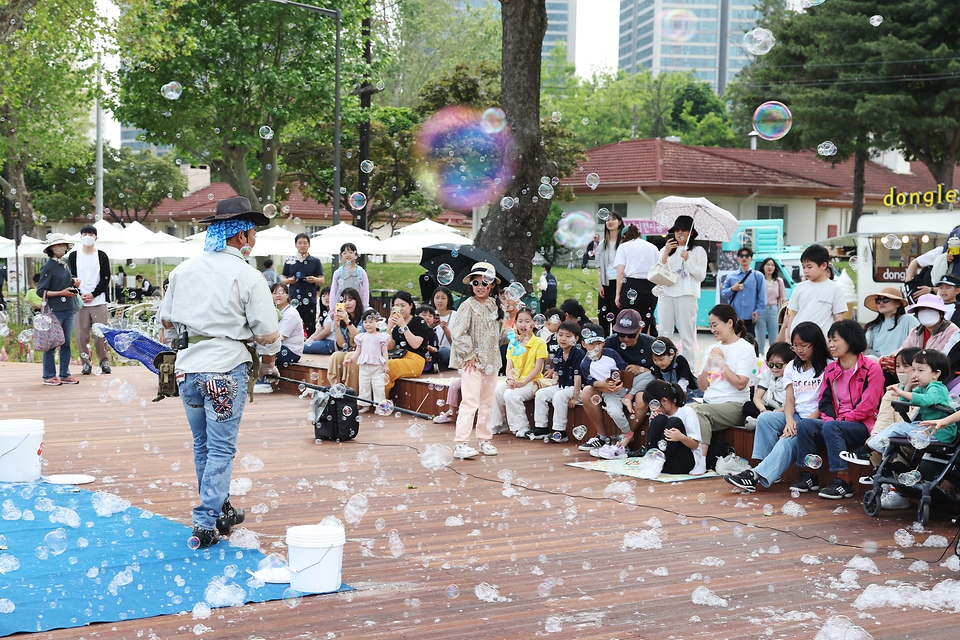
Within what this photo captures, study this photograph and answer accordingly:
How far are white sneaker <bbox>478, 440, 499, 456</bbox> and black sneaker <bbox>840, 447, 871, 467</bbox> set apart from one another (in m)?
2.94

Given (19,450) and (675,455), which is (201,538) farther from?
(675,455)

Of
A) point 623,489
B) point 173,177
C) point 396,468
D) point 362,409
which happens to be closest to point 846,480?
point 623,489

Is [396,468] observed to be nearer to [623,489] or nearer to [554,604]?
[623,489]

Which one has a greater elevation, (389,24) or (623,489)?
(389,24)

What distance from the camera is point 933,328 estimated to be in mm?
7414

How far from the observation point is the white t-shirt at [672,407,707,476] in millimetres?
8172

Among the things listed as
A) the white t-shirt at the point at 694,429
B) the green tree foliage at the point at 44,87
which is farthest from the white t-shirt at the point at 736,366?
the green tree foliage at the point at 44,87

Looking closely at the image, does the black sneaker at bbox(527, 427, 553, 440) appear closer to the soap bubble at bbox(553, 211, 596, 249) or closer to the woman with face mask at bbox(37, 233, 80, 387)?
the soap bubble at bbox(553, 211, 596, 249)

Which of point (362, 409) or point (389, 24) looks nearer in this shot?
point (362, 409)

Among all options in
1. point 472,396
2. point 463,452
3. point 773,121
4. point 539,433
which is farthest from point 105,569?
point 773,121

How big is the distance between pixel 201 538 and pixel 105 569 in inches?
23.3

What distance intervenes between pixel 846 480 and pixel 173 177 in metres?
45.1

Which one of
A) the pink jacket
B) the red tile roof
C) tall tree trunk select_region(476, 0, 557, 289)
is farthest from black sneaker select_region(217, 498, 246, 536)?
the red tile roof

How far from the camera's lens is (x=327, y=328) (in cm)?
1508
